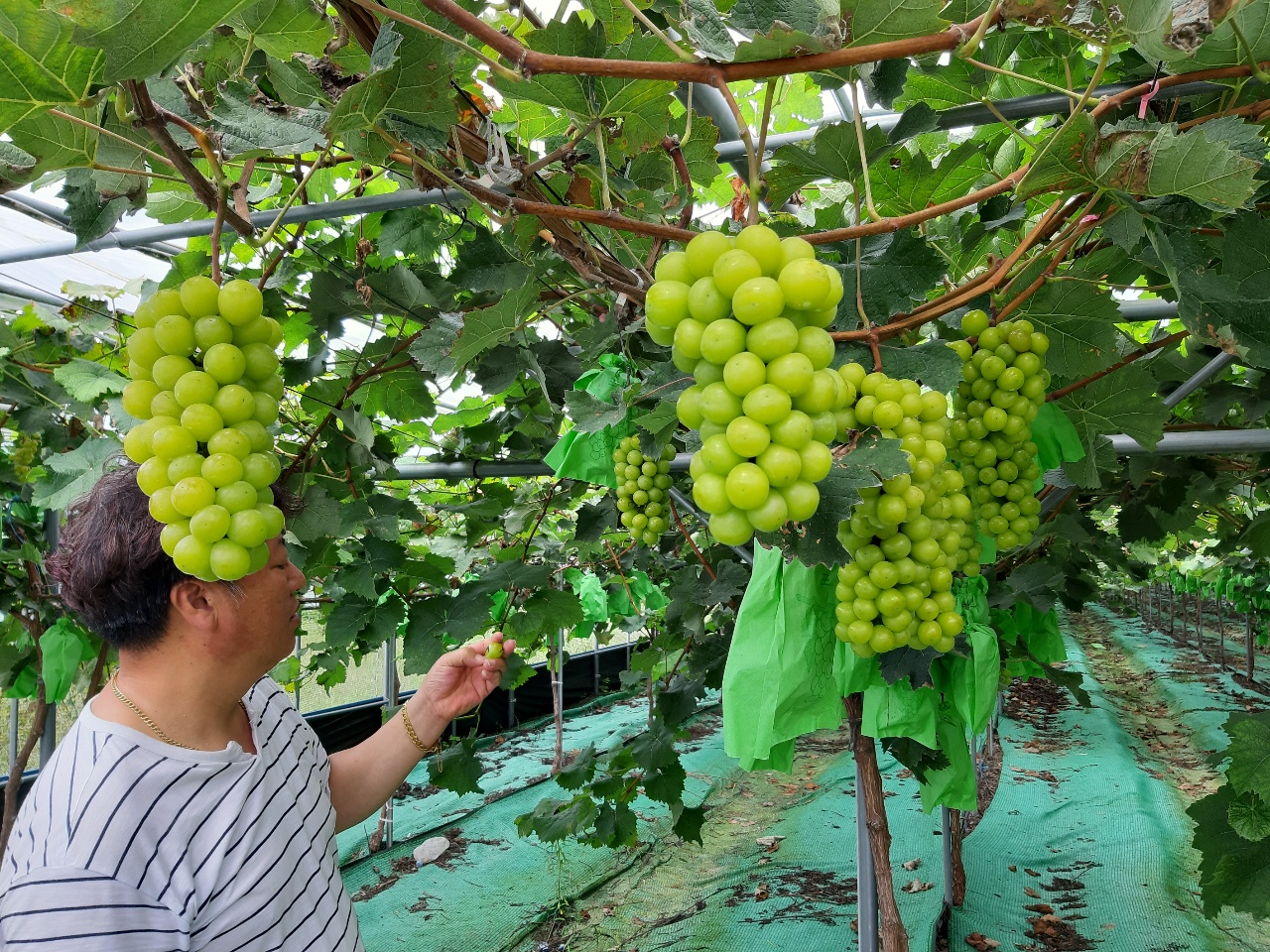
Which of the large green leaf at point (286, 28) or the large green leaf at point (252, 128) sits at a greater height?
the large green leaf at point (286, 28)

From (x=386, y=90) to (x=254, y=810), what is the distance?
131 cm

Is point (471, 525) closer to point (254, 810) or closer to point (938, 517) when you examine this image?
point (254, 810)

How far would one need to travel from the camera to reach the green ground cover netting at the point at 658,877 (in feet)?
14.5

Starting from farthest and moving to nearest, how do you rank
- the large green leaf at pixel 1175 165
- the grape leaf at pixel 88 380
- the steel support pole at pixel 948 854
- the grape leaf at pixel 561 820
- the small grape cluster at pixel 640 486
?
the steel support pole at pixel 948 854 < the grape leaf at pixel 561 820 < the grape leaf at pixel 88 380 < the small grape cluster at pixel 640 486 < the large green leaf at pixel 1175 165

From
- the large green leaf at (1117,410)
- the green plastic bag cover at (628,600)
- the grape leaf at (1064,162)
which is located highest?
the grape leaf at (1064,162)

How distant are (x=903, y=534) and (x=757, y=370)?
1.57 feet

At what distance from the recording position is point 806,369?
0.59 m

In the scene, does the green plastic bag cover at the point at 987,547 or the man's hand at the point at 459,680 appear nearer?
the green plastic bag cover at the point at 987,547

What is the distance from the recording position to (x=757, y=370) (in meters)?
0.59

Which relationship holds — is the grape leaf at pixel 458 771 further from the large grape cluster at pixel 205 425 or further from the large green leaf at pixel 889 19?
the large green leaf at pixel 889 19

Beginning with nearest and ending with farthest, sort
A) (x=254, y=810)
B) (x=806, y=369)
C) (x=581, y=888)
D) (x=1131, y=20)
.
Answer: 1. (x=806, y=369)
2. (x=1131, y=20)
3. (x=254, y=810)
4. (x=581, y=888)

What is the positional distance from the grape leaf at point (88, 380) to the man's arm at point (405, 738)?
46.9 inches

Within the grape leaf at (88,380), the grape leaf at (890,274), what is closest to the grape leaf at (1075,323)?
the grape leaf at (890,274)

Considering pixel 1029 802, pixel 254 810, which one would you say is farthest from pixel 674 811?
pixel 1029 802
